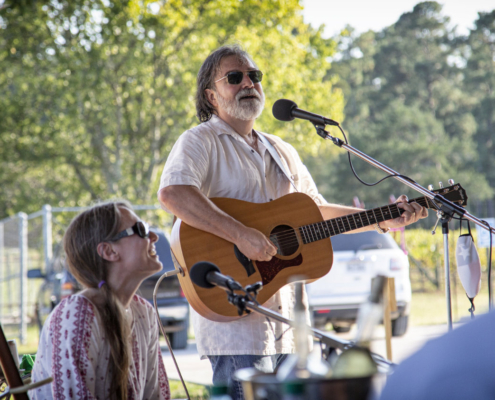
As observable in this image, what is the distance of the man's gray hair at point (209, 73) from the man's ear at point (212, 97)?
2cm

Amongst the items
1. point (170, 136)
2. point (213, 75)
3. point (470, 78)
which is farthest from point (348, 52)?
point (213, 75)

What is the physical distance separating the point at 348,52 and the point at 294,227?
4297 centimetres

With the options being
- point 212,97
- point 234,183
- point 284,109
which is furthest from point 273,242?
point 212,97

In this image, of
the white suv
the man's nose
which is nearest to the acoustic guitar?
the man's nose

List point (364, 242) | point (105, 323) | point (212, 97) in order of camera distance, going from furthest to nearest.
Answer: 1. point (364, 242)
2. point (212, 97)
3. point (105, 323)

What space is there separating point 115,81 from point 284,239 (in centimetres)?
1273

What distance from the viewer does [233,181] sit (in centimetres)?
292

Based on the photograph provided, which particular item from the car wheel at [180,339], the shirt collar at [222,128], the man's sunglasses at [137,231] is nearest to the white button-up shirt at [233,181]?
the shirt collar at [222,128]

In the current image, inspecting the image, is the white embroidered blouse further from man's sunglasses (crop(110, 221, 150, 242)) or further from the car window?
the car window

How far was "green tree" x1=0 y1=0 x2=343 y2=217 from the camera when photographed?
47.5 feet

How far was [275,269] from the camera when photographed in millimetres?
2848

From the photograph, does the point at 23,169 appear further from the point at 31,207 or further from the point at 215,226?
the point at 215,226

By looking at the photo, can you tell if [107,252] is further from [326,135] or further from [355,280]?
[355,280]

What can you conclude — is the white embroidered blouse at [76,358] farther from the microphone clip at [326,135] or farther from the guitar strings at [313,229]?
the microphone clip at [326,135]
